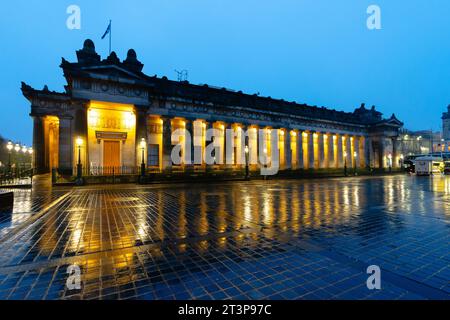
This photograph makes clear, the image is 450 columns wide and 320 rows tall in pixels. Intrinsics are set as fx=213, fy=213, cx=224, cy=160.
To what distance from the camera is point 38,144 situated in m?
25.4

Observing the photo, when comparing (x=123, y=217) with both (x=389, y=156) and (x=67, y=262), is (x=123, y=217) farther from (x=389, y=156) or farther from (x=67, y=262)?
(x=389, y=156)

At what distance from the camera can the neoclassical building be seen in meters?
21.6

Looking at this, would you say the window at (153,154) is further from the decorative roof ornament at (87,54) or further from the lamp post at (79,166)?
the decorative roof ornament at (87,54)

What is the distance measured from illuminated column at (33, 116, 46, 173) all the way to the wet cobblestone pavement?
23.0 metres

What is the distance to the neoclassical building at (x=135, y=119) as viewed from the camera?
21578 millimetres

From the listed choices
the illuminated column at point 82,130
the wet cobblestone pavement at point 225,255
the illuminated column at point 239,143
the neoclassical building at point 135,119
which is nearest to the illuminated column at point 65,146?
the neoclassical building at point 135,119

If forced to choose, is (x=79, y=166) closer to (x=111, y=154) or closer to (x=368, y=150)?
(x=111, y=154)

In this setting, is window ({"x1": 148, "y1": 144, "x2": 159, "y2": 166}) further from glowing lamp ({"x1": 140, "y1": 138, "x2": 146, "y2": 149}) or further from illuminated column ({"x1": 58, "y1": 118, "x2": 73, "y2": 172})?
illuminated column ({"x1": 58, "y1": 118, "x2": 73, "y2": 172})

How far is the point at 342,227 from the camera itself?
6.18 meters

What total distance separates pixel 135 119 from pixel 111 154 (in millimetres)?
5222

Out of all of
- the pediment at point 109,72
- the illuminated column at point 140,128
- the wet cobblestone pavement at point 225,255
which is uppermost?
the pediment at point 109,72

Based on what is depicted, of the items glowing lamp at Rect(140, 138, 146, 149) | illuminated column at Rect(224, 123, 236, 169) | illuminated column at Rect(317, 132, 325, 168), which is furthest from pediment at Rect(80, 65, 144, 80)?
illuminated column at Rect(317, 132, 325, 168)

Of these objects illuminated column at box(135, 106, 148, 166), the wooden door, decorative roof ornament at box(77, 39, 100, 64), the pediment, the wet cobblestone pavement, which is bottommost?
the wet cobblestone pavement

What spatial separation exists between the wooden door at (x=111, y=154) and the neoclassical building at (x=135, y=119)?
7 cm
